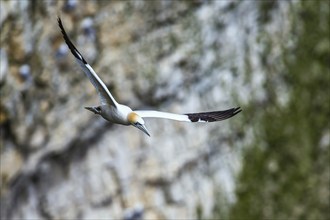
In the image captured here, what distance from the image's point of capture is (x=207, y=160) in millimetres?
34625

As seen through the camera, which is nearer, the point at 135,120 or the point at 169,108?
the point at 135,120

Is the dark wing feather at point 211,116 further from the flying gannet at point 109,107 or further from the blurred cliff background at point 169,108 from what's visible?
the blurred cliff background at point 169,108

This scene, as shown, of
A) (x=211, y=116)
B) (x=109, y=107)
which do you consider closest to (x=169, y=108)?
(x=211, y=116)

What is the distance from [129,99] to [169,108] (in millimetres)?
1036

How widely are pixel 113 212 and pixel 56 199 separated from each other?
1366 millimetres

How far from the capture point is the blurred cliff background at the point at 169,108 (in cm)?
3206

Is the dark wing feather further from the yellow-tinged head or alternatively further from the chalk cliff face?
the chalk cliff face

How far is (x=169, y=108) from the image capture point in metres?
33.9

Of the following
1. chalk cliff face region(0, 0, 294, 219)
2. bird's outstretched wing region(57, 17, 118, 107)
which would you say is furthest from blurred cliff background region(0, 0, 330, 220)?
bird's outstretched wing region(57, 17, 118, 107)

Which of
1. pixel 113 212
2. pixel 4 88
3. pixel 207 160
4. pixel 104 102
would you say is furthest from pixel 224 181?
pixel 104 102

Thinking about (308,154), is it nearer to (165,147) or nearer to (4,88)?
(165,147)

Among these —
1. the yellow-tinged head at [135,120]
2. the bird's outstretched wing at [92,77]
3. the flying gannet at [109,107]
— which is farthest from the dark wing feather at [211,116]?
the bird's outstretched wing at [92,77]

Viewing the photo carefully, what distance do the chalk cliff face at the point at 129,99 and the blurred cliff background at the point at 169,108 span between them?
3 centimetres

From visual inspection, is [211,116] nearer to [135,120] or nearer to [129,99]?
[135,120]
